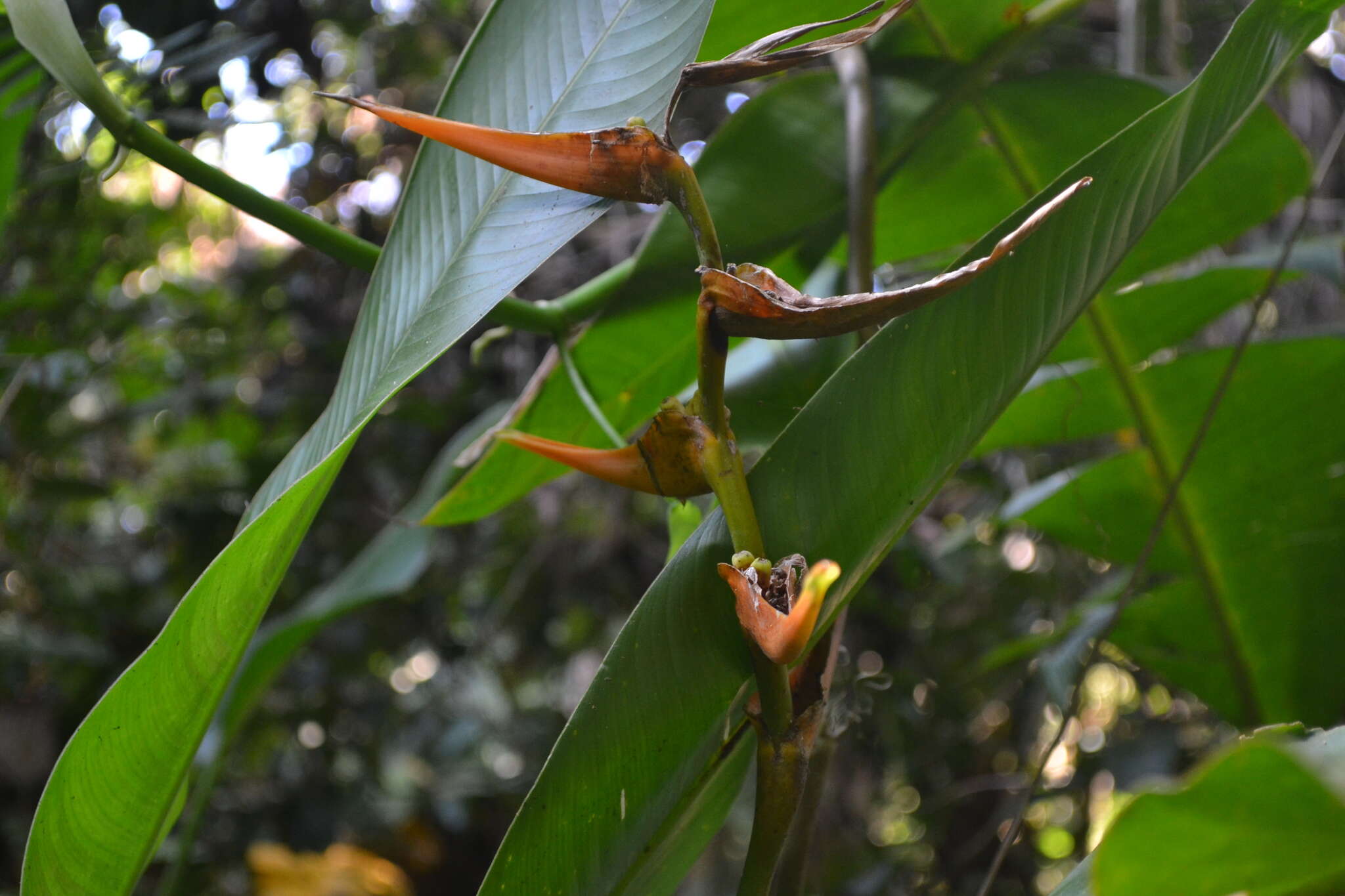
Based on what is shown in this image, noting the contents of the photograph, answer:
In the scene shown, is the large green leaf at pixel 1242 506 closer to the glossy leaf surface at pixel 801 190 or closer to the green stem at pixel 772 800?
the glossy leaf surface at pixel 801 190

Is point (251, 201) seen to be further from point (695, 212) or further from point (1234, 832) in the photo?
point (1234, 832)

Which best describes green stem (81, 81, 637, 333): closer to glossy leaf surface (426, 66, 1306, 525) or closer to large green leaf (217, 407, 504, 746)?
glossy leaf surface (426, 66, 1306, 525)

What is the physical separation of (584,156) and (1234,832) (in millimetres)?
219

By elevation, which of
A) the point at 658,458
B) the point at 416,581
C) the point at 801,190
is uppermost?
the point at 658,458

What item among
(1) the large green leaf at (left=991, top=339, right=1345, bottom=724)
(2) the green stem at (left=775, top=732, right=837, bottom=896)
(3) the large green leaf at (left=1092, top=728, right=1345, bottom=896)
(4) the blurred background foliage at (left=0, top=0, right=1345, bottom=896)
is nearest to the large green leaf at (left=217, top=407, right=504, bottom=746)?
(4) the blurred background foliage at (left=0, top=0, right=1345, bottom=896)

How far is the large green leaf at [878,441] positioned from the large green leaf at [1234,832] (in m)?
0.13

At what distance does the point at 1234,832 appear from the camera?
18 centimetres

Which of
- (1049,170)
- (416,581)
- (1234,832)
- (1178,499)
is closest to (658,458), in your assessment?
(1234,832)

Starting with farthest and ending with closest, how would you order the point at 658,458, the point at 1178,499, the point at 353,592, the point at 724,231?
Result: 1. the point at 353,592
2. the point at 1178,499
3. the point at 724,231
4. the point at 658,458

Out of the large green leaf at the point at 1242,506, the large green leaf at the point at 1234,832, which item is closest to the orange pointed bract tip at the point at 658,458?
the large green leaf at the point at 1234,832

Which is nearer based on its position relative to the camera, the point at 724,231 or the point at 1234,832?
the point at 1234,832

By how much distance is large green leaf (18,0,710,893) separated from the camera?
0.32 meters

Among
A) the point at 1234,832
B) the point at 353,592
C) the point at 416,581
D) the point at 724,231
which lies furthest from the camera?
the point at 416,581

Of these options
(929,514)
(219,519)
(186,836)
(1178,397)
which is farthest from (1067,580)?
(219,519)
